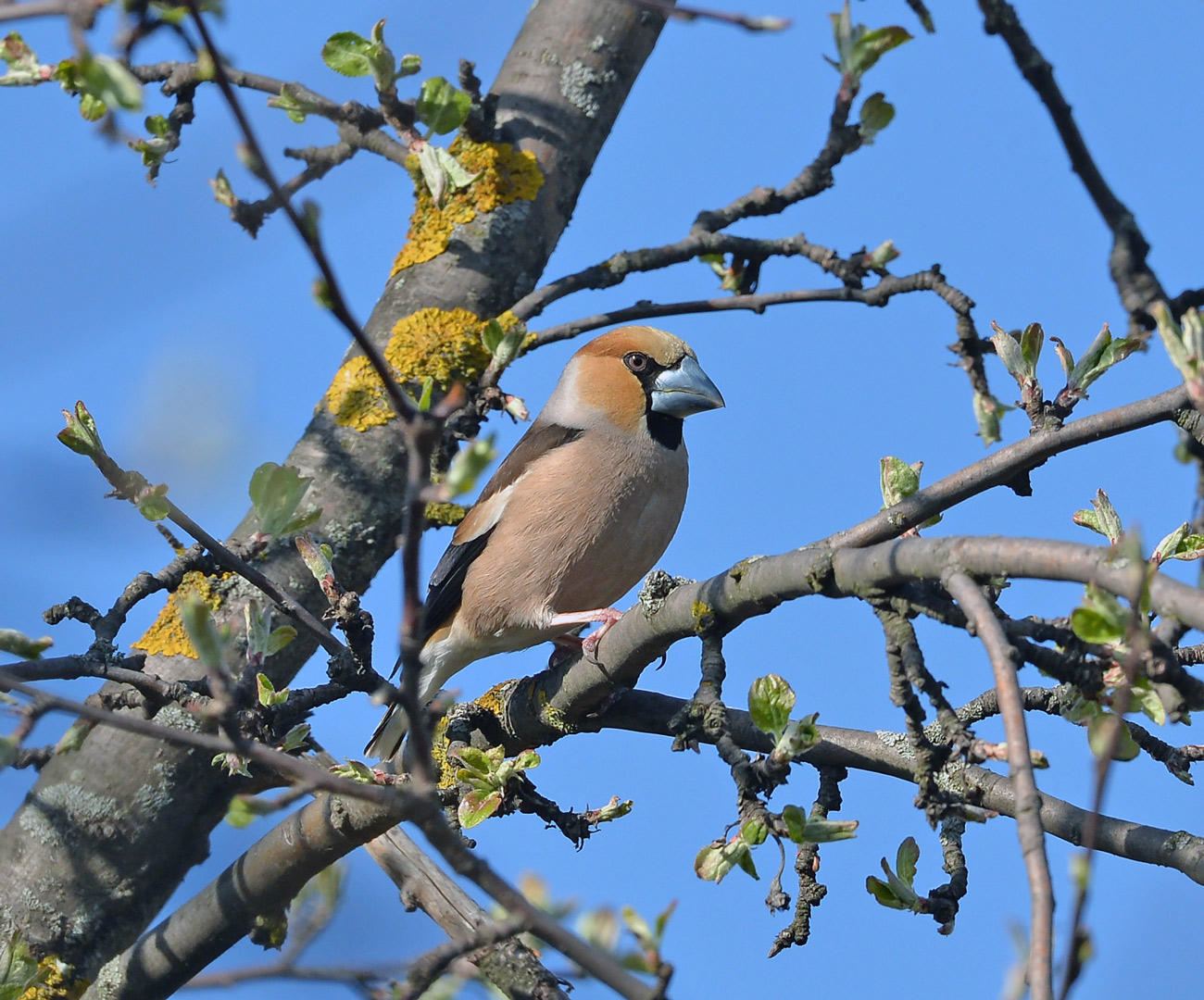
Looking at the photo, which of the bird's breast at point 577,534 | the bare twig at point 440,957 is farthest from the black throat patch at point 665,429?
the bare twig at point 440,957

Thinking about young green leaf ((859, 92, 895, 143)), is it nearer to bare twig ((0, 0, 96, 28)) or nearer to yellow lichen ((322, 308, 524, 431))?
yellow lichen ((322, 308, 524, 431))

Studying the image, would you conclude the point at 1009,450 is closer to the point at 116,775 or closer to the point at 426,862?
the point at 426,862

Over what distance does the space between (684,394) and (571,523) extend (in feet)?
3.03

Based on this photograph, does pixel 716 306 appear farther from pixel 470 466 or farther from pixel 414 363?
pixel 470 466

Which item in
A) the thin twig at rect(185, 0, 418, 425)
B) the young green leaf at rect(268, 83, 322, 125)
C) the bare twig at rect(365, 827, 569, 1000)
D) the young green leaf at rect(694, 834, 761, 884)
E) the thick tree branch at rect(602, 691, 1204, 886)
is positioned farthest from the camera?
the young green leaf at rect(268, 83, 322, 125)

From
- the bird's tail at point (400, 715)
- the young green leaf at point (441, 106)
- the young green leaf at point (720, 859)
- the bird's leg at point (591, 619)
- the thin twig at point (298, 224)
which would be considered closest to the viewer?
the thin twig at point (298, 224)

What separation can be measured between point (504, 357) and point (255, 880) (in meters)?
1.76

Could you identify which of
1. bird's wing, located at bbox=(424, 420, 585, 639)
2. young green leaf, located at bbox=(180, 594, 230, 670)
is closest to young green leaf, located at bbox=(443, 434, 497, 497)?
young green leaf, located at bbox=(180, 594, 230, 670)

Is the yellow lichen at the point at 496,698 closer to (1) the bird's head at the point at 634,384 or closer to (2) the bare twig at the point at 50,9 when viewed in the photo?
(1) the bird's head at the point at 634,384

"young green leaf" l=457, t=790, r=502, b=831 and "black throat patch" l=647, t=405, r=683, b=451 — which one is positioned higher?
"black throat patch" l=647, t=405, r=683, b=451

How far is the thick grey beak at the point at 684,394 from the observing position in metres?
5.20

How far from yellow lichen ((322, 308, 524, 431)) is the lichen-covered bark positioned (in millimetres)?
59

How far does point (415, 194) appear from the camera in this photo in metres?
5.11

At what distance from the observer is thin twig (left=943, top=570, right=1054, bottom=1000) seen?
4.99 feet
